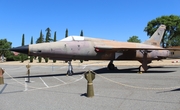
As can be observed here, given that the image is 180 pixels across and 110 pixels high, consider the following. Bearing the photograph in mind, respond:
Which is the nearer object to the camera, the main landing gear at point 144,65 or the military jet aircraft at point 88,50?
the military jet aircraft at point 88,50

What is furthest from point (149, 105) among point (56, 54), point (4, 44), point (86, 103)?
point (4, 44)

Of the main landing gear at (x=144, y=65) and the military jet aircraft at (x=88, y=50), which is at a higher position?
the military jet aircraft at (x=88, y=50)

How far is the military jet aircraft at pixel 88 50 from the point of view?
12102 millimetres

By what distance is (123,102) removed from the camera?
5.68 meters

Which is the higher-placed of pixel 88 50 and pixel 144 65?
pixel 88 50

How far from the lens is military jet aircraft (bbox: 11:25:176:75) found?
1210 centimetres

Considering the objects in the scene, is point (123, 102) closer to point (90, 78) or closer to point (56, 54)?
point (90, 78)

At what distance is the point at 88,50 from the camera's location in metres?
13.9

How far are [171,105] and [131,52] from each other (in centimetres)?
1106

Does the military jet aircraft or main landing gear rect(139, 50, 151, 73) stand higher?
the military jet aircraft

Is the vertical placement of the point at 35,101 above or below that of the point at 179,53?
below

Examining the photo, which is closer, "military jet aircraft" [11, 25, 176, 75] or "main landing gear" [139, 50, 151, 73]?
"military jet aircraft" [11, 25, 176, 75]

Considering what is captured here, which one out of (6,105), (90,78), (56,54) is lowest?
(6,105)

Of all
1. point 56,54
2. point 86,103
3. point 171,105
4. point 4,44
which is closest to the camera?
point 171,105
